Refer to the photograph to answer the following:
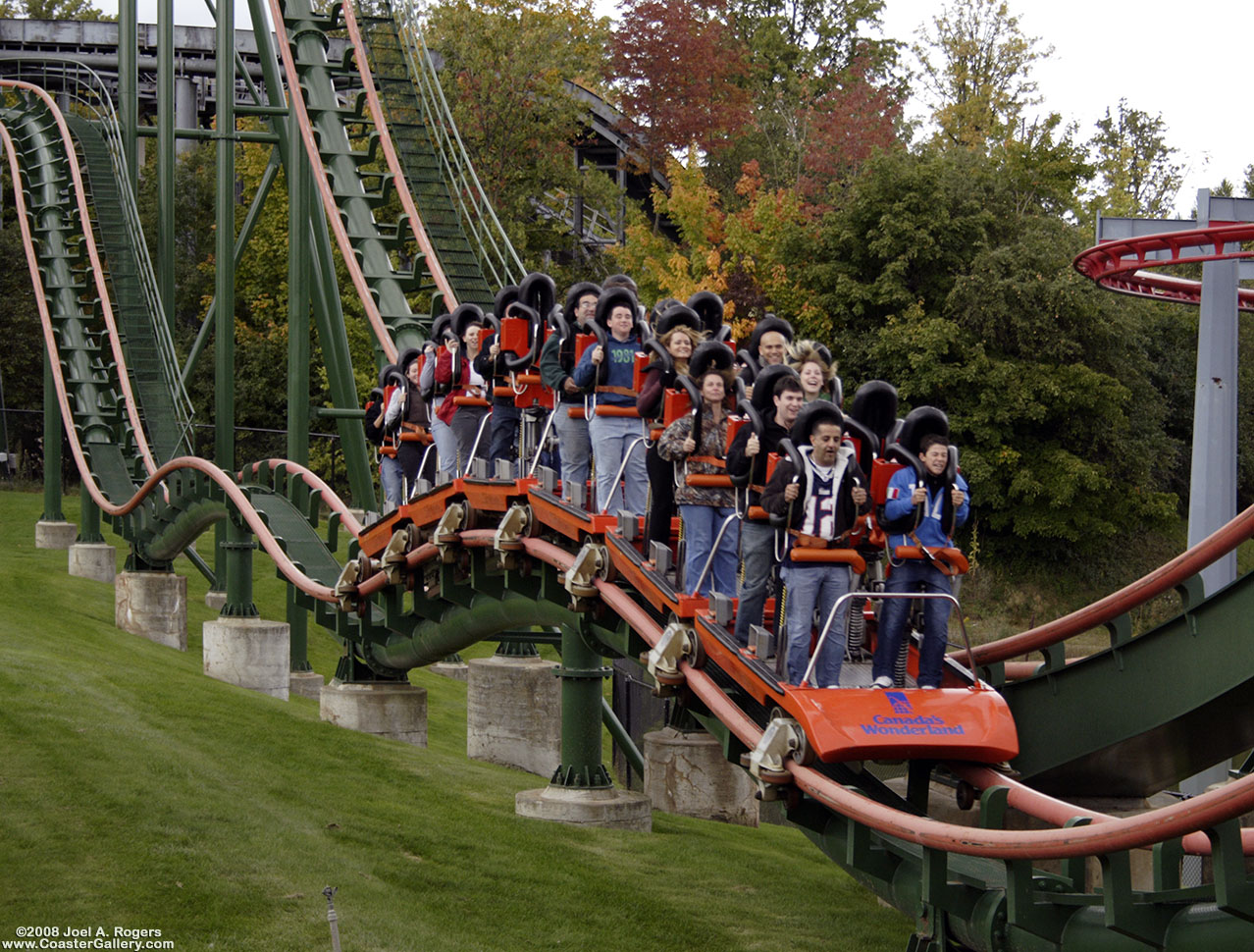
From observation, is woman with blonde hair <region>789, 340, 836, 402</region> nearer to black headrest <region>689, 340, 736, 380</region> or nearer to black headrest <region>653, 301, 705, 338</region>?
black headrest <region>689, 340, 736, 380</region>

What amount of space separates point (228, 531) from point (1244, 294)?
13.4 metres

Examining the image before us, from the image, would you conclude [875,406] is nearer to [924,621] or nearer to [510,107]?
[924,621]

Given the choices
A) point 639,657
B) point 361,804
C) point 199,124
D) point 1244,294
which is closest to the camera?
point 639,657

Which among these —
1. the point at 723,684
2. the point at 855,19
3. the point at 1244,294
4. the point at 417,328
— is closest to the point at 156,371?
the point at 417,328

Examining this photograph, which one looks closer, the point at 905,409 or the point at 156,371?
the point at 156,371

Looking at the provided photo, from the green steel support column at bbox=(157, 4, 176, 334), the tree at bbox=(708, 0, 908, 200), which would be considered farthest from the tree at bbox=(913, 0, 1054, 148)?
the green steel support column at bbox=(157, 4, 176, 334)

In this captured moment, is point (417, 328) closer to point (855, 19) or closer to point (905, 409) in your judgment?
point (905, 409)

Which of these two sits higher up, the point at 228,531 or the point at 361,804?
the point at 228,531

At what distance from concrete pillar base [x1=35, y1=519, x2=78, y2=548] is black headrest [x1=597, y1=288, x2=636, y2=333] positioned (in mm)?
20739

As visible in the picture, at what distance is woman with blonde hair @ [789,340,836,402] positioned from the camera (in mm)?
10047

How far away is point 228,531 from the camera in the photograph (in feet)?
74.7

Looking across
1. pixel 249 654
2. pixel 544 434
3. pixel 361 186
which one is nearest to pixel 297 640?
pixel 249 654

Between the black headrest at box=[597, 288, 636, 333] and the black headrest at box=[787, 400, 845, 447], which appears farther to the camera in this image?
the black headrest at box=[597, 288, 636, 333]

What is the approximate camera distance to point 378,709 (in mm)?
19531
